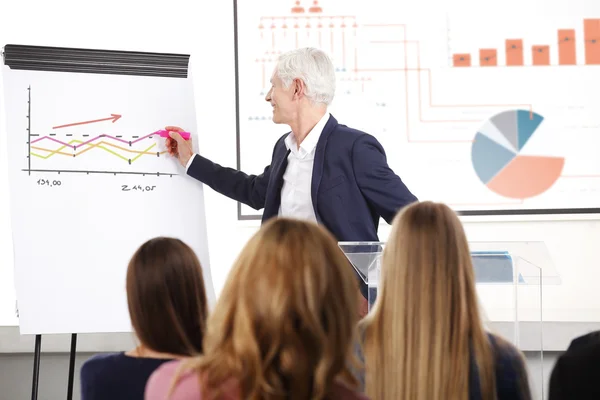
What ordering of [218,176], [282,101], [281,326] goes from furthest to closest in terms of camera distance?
[218,176], [282,101], [281,326]

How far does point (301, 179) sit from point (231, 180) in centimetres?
33

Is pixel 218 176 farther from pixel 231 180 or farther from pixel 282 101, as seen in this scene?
pixel 282 101

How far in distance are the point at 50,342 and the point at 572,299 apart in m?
2.34

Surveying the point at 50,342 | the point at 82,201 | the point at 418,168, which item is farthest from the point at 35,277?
the point at 418,168

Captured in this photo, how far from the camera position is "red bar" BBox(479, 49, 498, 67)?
135 inches

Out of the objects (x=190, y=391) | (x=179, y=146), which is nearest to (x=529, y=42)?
(x=179, y=146)

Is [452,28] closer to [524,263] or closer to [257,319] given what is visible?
[524,263]

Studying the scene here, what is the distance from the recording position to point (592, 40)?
342 centimetres

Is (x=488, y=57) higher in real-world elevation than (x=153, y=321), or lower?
higher

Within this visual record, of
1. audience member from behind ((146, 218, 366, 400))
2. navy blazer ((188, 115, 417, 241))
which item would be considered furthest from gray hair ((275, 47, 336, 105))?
audience member from behind ((146, 218, 366, 400))

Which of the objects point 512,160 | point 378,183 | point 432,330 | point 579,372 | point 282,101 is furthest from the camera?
point 512,160

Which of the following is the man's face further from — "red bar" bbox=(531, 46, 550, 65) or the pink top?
the pink top

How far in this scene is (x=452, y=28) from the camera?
11.3 ft

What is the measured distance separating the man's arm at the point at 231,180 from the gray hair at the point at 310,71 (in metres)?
0.38
